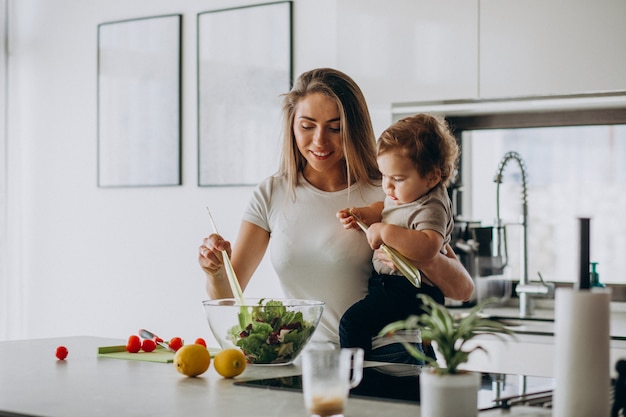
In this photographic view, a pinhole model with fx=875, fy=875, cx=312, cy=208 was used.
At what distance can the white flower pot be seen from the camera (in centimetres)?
131

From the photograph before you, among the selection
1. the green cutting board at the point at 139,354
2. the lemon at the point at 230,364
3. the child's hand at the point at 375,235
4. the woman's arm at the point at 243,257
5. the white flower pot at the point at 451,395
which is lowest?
the green cutting board at the point at 139,354

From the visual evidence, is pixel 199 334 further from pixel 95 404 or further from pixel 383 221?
pixel 95 404

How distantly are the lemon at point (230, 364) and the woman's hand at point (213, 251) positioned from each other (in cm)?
37

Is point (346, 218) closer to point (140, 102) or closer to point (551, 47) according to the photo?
point (551, 47)

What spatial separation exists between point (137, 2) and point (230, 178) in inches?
41.9

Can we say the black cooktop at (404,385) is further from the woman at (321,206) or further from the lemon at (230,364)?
the woman at (321,206)

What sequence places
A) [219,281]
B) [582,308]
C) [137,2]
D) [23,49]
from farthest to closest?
[23,49], [137,2], [219,281], [582,308]

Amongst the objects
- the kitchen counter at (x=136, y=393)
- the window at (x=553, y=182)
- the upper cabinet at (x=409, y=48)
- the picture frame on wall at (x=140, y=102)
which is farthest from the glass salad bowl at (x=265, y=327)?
the picture frame on wall at (x=140, y=102)

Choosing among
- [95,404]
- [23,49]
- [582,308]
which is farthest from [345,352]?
[23,49]

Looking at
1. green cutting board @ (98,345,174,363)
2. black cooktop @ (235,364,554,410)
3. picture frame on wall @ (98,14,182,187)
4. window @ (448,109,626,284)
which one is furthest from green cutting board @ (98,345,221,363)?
picture frame on wall @ (98,14,182,187)

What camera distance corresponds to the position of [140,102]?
4.35 m

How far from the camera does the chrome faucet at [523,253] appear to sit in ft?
11.0

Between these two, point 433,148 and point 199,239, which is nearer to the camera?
point 433,148

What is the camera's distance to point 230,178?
406 centimetres
